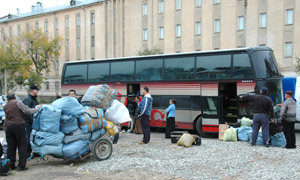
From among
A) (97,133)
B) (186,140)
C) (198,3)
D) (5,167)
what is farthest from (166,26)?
(5,167)

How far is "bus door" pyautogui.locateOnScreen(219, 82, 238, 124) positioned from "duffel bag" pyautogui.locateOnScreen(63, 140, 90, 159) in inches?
274

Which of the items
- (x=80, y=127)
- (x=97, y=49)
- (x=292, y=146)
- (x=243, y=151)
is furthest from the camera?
(x=97, y=49)

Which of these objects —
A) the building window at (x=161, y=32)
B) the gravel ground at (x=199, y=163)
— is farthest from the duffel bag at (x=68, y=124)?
the building window at (x=161, y=32)

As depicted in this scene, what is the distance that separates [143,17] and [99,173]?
35713mm

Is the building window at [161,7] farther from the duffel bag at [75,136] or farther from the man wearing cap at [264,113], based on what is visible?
the duffel bag at [75,136]

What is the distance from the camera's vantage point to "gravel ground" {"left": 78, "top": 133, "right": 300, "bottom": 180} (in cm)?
699

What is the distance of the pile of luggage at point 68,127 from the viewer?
759 centimetres

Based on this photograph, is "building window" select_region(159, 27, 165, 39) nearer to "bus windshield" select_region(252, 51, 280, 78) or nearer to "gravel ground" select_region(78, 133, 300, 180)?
"bus windshield" select_region(252, 51, 280, 78)

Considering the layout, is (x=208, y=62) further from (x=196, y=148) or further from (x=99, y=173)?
(x=99, y=173)

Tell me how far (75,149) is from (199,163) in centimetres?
307

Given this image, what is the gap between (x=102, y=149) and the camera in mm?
8438

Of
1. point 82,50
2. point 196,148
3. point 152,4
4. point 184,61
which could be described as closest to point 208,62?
point 184,61

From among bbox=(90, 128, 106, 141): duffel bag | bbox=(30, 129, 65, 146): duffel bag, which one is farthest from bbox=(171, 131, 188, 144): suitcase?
bbox=(30, 129, 65, 146): duffel bag

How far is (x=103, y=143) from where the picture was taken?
8.45 m
